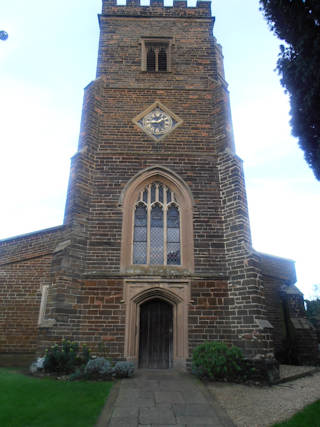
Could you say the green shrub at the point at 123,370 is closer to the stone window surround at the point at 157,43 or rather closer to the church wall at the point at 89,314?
the church wall at the point at 89,314

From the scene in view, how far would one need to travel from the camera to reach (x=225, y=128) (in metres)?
12.5

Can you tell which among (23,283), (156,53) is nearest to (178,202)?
(23,283)

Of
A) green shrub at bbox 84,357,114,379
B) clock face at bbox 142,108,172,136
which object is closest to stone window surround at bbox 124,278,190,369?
green shrub at bbox 84,357,114,379

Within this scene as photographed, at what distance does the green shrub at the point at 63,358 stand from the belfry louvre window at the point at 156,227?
3333 mm

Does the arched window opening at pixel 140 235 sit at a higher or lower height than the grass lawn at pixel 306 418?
higher

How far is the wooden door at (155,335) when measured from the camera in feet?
32.7

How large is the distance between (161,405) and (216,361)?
2.90m

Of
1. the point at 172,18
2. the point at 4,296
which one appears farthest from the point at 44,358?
the point at 172,18

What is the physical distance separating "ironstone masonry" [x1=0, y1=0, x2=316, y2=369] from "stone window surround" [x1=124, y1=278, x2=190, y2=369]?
1.3 inches

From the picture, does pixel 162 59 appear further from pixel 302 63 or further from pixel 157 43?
pixel 302 63

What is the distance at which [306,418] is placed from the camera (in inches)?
205

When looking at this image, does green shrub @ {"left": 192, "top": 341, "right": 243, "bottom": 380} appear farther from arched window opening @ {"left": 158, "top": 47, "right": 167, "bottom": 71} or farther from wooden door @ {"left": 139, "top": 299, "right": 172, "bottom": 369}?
arched window opening @ {"left": 158, "top": 47, "right": 167, "bottom": 71}

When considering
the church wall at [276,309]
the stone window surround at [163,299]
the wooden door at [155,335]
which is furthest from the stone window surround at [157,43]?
the church wall at [276,309]

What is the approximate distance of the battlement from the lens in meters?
15.8
